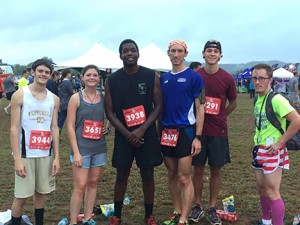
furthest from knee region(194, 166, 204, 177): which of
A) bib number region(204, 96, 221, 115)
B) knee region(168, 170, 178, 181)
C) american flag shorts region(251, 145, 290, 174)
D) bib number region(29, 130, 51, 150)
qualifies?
bib number region(29, 130, 51, 150)

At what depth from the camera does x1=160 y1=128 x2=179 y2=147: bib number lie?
13.2 ft

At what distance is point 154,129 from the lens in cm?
410

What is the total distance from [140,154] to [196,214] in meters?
1.02

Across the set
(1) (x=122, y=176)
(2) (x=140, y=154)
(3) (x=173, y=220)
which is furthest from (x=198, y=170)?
(1) (x=122, y=176)

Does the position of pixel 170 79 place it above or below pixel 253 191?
above

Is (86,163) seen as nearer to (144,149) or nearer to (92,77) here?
(144,149)

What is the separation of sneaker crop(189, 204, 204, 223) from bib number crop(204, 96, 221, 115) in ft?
3.78

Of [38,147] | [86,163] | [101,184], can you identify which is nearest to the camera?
[38,147]

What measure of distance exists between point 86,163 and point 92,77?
3.00ft

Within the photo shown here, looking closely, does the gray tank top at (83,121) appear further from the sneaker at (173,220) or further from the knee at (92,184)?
the sneaker at (173,220)

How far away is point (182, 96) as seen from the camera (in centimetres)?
400

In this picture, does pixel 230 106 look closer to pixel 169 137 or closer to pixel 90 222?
pixel 169 137

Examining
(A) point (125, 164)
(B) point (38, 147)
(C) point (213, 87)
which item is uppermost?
(C) point (213, 87)

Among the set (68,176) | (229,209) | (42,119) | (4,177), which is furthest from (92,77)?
(4,177)
